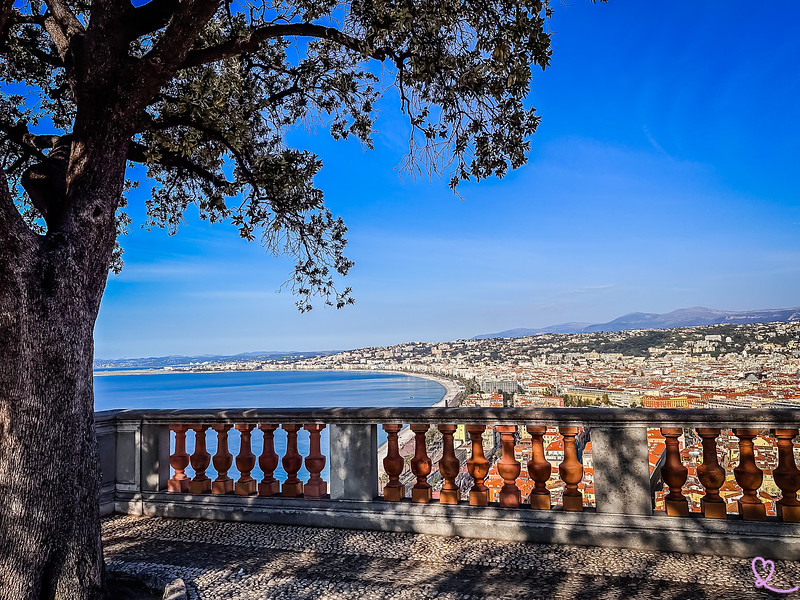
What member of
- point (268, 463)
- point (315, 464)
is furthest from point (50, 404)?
point (315, 464)

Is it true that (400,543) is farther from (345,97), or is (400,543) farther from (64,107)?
(64,107)

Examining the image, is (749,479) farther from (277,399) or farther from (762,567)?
(277,399)

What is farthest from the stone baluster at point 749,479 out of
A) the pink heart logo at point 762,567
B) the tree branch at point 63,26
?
the tree branch at point 63,26

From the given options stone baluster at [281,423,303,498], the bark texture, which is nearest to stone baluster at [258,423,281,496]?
stone baluster at [281,423,303,498]

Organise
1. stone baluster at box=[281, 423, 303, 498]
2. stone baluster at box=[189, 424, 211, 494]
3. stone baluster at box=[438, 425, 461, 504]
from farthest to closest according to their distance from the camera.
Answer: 1. stone baluster at box=[189, 424, 211, 494]
2. stone baluster at box=[281, 423, 303, 498]
3. stone baluster at box=[438, 425, 461, 504]

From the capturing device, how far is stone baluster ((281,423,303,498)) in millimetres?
5016

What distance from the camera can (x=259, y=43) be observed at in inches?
192

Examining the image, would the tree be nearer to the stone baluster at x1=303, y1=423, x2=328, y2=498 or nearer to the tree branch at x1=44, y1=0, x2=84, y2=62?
the tree branch at x1=44, y1=0, x2=84, y2=62

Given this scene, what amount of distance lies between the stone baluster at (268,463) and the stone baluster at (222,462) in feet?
1.26

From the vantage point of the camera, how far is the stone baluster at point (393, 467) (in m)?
4.79

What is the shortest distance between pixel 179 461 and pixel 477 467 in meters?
3.16

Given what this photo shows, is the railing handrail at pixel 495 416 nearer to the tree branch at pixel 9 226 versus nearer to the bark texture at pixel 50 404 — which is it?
the bark texture at pixel 50 404

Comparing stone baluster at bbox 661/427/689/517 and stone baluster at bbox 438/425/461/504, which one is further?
stone baluster at bbox 438/425/461/504

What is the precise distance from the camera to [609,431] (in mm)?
4316
